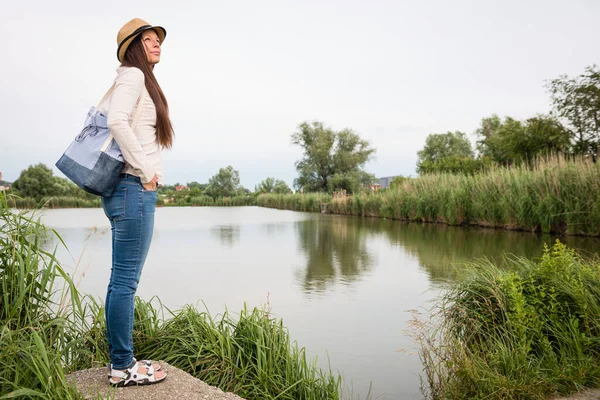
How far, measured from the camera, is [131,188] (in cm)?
212

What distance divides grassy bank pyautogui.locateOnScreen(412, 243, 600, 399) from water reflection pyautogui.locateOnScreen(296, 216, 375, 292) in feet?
8.09

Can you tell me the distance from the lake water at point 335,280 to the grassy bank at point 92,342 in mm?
320

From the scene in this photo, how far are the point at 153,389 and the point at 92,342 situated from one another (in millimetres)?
617

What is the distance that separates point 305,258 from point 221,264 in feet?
4.89

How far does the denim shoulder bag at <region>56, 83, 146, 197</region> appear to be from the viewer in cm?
207

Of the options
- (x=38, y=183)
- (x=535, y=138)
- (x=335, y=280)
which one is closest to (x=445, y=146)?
(x=535, y=138)

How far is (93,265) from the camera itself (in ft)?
23.7

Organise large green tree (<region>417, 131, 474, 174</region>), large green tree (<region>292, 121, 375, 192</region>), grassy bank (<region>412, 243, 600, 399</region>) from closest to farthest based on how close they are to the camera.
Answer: grassy bank (<region>412, 243, 600, 399</region>) < large green tree (<region>292, 121, 375, 192</region>) < large green tree (<region>417, 131, 474, 174</region>)

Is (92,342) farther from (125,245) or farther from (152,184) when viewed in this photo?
Answer: (152,184)

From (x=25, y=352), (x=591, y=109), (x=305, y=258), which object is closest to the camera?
(x=25, y=352)

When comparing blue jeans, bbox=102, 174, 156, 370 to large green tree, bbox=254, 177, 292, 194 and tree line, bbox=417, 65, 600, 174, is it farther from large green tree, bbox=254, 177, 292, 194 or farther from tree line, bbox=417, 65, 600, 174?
large green tree, bbox=254, 177, 292, 194

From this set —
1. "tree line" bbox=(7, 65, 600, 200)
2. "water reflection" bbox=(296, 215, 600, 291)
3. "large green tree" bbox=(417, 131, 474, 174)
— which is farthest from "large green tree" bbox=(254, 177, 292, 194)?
"water reflection" bbox=(296, 215, 600, 291)

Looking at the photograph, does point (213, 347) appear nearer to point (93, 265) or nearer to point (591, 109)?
point (93, 265)

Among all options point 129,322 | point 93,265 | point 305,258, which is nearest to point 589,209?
point 305,258
